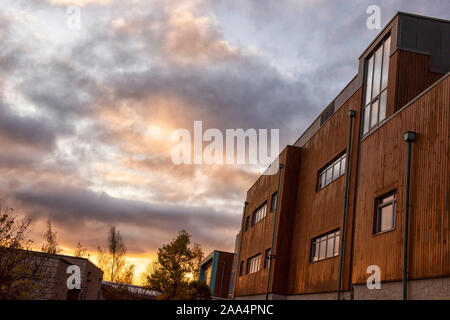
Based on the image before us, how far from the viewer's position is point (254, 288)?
35469mm

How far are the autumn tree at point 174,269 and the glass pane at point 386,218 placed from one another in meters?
35.6

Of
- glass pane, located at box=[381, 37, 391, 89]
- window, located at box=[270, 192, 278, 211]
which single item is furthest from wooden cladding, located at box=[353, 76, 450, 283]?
window, located at box=[270, 192, 278, 211]

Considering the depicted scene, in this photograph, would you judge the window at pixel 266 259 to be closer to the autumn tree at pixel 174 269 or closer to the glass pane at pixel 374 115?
the glass pane at pixel 374 115

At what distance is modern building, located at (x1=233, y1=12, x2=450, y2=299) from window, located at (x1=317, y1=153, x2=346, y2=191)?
0.22 ft

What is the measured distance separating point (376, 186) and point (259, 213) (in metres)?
22.8

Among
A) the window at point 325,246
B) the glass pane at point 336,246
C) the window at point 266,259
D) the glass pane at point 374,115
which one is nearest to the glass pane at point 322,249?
the window at point 325,246

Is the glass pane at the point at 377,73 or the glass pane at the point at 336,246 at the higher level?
the glass pane at the point at 377,73

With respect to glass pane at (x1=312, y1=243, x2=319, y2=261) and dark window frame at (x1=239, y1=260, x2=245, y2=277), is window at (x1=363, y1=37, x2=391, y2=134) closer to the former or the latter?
glass pane at (x1=312, y1=243, x2=319, y2=261)

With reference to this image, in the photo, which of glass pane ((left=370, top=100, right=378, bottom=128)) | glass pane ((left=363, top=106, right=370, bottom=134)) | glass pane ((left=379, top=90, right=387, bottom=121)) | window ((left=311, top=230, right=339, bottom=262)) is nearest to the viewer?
glass pane ((left=379, top=90, right=387, bottom=121))

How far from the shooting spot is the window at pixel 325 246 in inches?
925

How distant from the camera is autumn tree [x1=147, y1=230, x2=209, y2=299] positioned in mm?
49844
